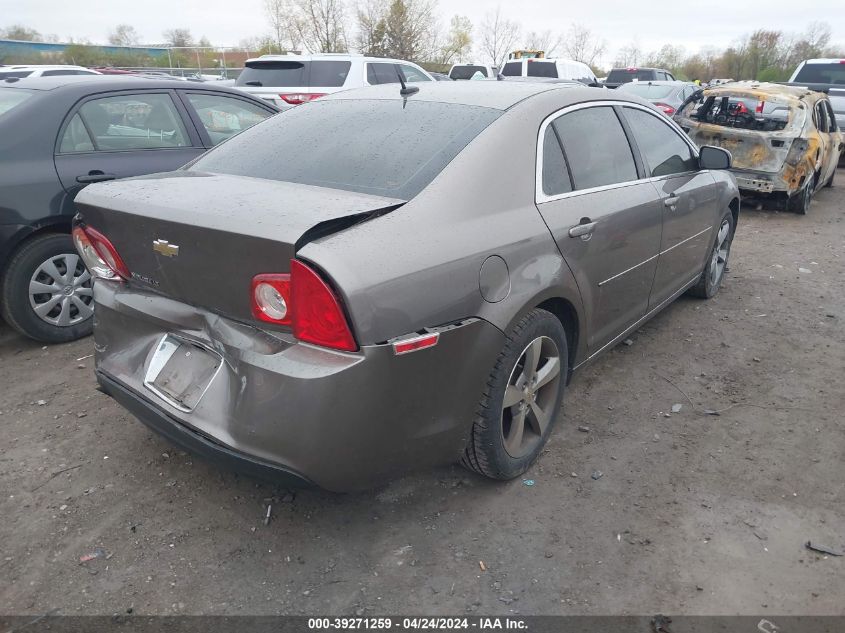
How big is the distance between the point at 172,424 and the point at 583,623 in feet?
5.38

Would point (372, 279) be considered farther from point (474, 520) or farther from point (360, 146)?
point (474, 520)

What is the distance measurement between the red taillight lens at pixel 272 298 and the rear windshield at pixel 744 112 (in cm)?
829

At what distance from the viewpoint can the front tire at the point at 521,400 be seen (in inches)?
104

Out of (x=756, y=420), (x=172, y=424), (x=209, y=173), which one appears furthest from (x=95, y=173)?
(x=756, y=420)

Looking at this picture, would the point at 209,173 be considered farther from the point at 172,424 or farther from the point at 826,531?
the point at 826,531

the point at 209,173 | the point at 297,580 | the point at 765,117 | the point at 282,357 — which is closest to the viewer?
the point at 282,357

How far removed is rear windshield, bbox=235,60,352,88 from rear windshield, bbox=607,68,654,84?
50.1 feet

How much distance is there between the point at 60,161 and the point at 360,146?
8.31 feet

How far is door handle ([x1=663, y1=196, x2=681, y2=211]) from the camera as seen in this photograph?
3.89 meters

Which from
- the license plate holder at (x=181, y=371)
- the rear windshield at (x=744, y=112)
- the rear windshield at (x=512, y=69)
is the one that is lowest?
the rear windshield at (x=512, y=69)

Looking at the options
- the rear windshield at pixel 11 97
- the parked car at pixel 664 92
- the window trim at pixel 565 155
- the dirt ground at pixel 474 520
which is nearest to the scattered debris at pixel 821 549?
the dirt ground at pixel 474 520

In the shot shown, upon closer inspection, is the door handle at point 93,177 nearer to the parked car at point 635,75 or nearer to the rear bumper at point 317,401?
the rear bumper at point 317,401

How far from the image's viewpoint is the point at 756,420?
3572mm

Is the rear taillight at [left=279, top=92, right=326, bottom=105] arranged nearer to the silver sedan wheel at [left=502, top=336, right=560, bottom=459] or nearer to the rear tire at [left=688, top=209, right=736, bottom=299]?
the rear tire at [left=688, top=209, right=736, bottom=299]
